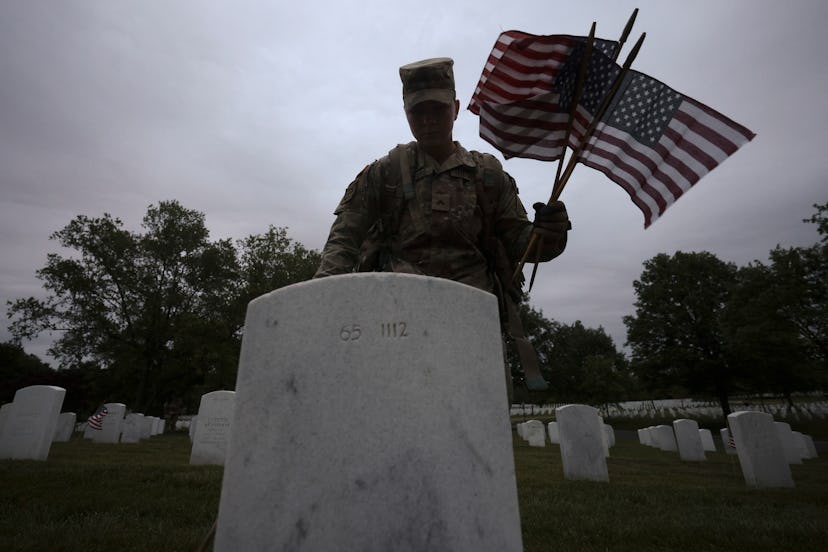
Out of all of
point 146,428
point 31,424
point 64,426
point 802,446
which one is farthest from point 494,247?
point 146,428

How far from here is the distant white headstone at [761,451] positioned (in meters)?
6.86

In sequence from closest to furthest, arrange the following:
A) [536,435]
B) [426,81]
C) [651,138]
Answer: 1. [426,81]
2. [651,138]
3. [536,435]

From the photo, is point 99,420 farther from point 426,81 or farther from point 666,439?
point 666,439

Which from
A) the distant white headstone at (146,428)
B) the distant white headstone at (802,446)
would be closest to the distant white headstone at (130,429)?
the distant white headstone at (146,428)

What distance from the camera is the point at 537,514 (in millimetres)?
4117

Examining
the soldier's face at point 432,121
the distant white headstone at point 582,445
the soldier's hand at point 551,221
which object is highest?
the soldier's face at point 432,121

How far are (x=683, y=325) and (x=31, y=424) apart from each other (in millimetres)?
33781

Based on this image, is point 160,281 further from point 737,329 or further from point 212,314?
point 737,329

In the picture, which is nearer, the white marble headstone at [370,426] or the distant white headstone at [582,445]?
the white marble headstone at [370,426]

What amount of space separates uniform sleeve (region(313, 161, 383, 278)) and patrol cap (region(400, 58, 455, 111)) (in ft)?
1.43

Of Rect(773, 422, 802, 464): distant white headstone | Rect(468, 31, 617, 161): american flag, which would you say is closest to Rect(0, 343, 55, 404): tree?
Rect(468, 31, 617, 161): american flag

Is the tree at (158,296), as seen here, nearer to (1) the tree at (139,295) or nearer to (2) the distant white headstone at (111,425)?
(1) the tree at (139,295)

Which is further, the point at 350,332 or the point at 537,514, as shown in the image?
the point at 537,514

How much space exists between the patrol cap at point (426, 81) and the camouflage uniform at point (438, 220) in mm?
322
